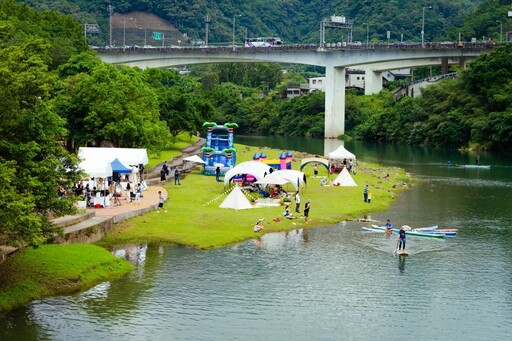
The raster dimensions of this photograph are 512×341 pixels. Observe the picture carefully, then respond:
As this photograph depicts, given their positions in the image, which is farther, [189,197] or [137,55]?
[137,55]

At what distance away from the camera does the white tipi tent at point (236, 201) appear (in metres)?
49.4

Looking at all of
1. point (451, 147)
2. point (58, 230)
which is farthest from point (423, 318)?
point (451, 147)

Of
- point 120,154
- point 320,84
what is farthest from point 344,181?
point 320,84

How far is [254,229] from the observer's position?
44.1 metres

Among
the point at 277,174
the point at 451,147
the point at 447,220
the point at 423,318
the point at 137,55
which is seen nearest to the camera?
the point at 423,318

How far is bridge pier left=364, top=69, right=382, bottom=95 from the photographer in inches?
6334

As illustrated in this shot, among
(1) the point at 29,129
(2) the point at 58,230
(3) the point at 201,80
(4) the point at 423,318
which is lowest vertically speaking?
(4) the point at 423,318

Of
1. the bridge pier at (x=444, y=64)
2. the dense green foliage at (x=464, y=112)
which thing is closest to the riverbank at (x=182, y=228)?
the dense green foliage at (x=464, y=112)

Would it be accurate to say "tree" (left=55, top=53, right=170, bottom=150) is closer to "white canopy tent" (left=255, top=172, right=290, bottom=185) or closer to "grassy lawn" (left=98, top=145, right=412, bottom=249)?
"grassy lawn" (left=98, top=145, right=412, bottom=249)

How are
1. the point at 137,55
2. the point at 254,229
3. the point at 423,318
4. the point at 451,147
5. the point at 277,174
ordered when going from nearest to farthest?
1. the point at 423,318
2. the point at 254,229
3. the point at 277,174
4. the point at 451,147
5. the point at 137,55

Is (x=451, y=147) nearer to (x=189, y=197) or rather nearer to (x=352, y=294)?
(x=189, y=197)

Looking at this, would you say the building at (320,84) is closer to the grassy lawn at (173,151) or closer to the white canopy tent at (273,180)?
the grassy lawn at (173,151)

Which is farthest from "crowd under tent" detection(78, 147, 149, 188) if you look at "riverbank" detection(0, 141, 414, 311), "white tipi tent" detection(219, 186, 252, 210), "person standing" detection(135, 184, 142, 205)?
"white tipi tent" detection(219, 186, 252, 210)

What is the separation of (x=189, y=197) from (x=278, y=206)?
5.07 metres
